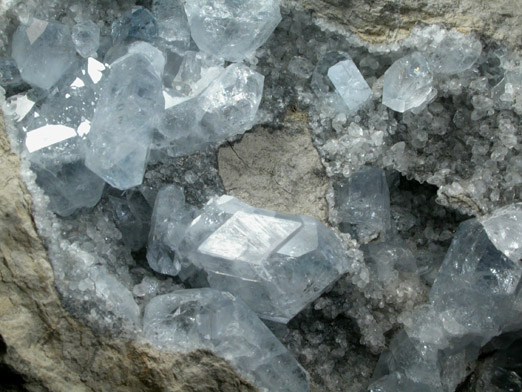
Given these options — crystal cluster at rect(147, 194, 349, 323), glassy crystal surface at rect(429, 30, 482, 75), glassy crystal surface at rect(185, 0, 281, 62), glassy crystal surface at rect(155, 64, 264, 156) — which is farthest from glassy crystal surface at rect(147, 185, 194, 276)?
glassy crystal surface at rect(429, 30, 482, 75)

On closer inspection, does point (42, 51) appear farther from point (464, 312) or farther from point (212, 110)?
point (464, 312)

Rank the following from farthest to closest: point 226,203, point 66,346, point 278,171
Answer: point 278,171 < point 226,203 < point 66,346

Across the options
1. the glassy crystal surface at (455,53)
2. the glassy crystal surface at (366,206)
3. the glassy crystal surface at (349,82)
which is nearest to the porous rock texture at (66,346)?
the glassy crystal surface at (366,206)

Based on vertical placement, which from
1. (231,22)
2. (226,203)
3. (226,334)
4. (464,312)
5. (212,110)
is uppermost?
(231,22)

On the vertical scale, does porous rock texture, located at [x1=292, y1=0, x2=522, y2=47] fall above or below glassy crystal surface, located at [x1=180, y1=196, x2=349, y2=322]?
above

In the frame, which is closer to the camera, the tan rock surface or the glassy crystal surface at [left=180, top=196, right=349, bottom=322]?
the glassy crystal surface at [left=180, top=196, right=349, bottom=322]

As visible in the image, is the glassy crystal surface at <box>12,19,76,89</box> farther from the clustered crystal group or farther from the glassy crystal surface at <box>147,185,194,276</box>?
the glassy crystal surface at <box>147,185,194,276</box>

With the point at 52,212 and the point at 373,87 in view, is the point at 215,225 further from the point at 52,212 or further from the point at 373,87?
the point at 373,87

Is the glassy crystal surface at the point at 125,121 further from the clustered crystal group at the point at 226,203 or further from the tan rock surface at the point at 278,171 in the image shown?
the tan rock surface at the point at 278,171

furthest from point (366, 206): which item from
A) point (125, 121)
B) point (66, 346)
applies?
point (66, 346)
